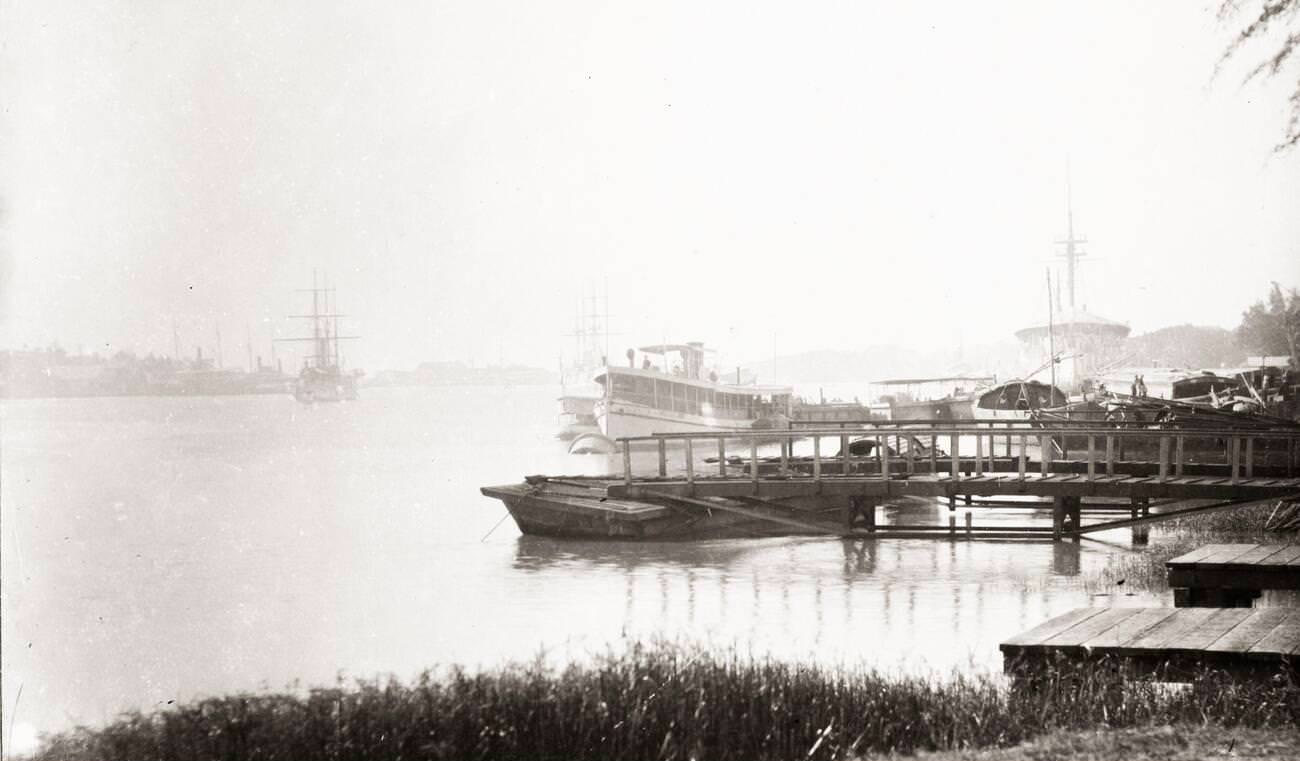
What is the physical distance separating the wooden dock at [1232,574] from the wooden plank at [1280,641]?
5.08ft

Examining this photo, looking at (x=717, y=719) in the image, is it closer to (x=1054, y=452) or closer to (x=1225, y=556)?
(x=1225, y=556)

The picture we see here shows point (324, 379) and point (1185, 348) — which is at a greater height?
point (324, 379)

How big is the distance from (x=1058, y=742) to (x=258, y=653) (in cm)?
1065

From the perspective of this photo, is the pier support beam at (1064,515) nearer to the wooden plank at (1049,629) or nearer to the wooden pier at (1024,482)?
the wooden pier at (1024,482)

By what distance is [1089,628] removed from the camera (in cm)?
764

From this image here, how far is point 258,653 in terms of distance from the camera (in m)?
14.2

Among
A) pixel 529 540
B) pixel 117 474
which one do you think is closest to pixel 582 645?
pixel 529 540

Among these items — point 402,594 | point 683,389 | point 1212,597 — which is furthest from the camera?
point 683,389

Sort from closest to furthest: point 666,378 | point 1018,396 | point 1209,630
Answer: point 1209,630
point 1018,396
point 666,378

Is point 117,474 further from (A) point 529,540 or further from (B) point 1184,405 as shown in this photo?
(B) point 1184,405

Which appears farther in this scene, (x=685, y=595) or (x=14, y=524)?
(x=14, y=524)

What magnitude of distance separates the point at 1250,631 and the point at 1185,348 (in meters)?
16.3

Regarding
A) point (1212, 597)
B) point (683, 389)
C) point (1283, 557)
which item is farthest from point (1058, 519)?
point (683, 389)

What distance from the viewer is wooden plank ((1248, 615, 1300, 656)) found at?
6.61 m
